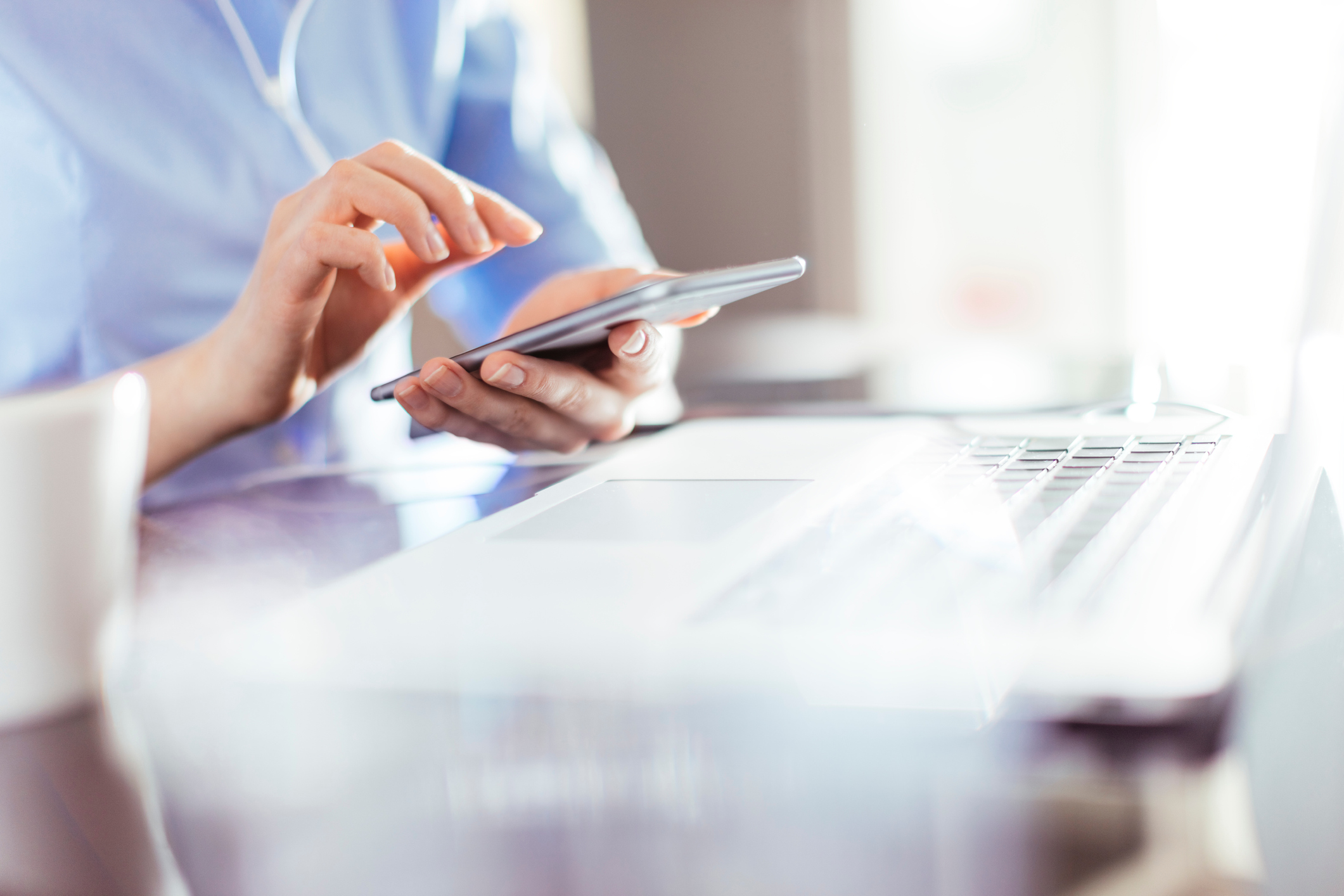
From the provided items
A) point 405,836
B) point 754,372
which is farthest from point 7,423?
point 754,372

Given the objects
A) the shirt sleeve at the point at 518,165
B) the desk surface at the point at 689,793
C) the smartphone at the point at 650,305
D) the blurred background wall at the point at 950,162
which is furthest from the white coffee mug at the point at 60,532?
the blurred background wall at the point at 950,162

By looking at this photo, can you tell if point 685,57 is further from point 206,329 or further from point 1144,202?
point 206,329

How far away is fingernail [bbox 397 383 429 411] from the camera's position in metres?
0.37

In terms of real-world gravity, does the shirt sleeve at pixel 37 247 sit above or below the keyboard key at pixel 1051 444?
above

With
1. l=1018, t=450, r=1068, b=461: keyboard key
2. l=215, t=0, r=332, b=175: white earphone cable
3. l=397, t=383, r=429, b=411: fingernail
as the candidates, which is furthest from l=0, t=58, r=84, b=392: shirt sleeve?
l=1018, t=450, r=1068, b=461: keyboard key

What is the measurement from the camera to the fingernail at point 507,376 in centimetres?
35

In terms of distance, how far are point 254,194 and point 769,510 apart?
40 centimetres

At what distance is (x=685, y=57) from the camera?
1456 mm

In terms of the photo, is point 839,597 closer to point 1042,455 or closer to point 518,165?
point 1042,455

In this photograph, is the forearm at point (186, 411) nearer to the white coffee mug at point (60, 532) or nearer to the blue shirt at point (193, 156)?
the blue shirt at point (193, 156)

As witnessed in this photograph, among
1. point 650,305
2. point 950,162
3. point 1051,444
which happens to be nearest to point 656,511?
point 650,305

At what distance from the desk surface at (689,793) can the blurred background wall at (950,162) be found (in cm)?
108

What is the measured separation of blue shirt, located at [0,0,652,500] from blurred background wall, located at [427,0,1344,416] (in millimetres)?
661

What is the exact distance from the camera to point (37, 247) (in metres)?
0.48
